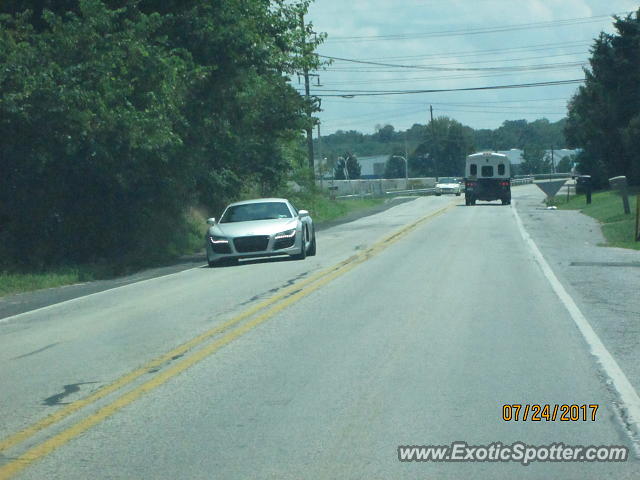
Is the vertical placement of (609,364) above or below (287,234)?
below

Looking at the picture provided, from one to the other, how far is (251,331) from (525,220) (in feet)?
96.0

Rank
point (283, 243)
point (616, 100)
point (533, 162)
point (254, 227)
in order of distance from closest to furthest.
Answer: point (283, 243) → point (254, 227) → point (616, 100) → point (533, 162)

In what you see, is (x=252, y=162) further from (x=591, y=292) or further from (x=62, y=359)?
(x=62, y=359)

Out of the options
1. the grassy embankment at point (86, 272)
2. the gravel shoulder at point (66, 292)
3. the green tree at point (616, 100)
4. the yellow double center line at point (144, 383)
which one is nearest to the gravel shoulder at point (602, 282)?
the yellow double center line at point (144, 383)

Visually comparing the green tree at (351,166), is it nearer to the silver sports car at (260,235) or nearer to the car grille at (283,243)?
the silver sports car at (260,235)

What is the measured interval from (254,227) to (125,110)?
12.0 feet

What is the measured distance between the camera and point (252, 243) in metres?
21.6

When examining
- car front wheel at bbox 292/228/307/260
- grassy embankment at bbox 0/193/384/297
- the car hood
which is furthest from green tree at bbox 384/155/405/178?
the car hood

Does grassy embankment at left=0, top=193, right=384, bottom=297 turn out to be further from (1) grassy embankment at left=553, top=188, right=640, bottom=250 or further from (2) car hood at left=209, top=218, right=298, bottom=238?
(1) grassy embankment at left=553, top=188, right=640, bottom=250

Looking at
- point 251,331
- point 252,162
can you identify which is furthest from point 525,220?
point 251,331

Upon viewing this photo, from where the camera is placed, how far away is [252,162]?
35.2 meters

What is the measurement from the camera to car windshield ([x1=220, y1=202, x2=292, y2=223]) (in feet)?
74.9

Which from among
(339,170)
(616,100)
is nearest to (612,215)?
(616,100)

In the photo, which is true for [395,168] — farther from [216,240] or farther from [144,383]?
[144,383]
